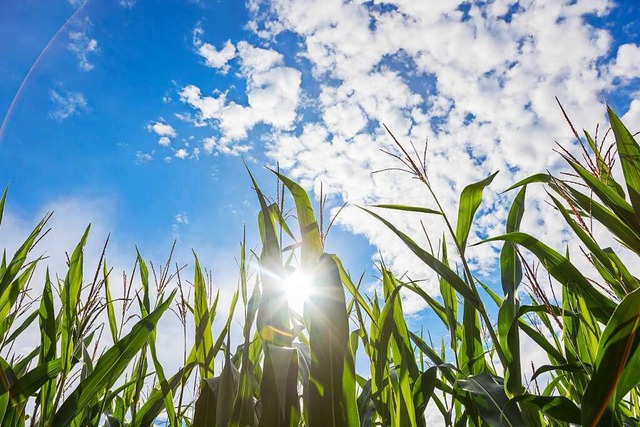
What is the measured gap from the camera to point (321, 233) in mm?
914

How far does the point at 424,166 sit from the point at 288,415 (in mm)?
753

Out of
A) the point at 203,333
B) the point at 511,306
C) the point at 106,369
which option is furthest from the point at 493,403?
the point at 106,369

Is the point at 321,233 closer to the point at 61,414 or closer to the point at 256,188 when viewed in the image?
the point at 256,188

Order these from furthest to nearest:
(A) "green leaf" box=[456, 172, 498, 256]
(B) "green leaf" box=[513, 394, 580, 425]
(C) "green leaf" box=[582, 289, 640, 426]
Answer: (A) "green leaf" box=[456, 172, 498, 256]
(B) "green leaf" box=[513, 394, 580, 425]
(C) "green leaf" box=[582, 289, 640, 426]

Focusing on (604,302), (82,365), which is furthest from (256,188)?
A: (82,365)

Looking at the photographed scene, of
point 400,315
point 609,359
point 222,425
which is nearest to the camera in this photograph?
point 609,359

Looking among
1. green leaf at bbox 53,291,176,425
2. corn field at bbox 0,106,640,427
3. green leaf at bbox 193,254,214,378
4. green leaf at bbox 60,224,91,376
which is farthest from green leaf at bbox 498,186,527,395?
green leaf at bbox 60,224,91,376

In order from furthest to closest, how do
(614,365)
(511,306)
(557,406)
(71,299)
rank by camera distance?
(71,299) → (511,306) → (557,406) → (614,365)

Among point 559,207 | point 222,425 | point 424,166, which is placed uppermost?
point 424,166

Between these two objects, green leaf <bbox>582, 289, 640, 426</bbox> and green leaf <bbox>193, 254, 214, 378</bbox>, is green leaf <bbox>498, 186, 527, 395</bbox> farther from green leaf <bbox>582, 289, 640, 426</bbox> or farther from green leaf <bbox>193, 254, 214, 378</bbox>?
green leaf <bbox>193, 254, 214, 378</bbox>

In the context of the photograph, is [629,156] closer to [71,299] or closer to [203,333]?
[203,333]

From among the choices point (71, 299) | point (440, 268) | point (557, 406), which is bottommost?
point (557, 406)

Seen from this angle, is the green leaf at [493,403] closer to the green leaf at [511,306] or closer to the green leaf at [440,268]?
the green leaf at [511,306]

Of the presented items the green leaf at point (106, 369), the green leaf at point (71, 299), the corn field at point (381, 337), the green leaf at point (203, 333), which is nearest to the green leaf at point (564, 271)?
the corn field at point (381, 337)
